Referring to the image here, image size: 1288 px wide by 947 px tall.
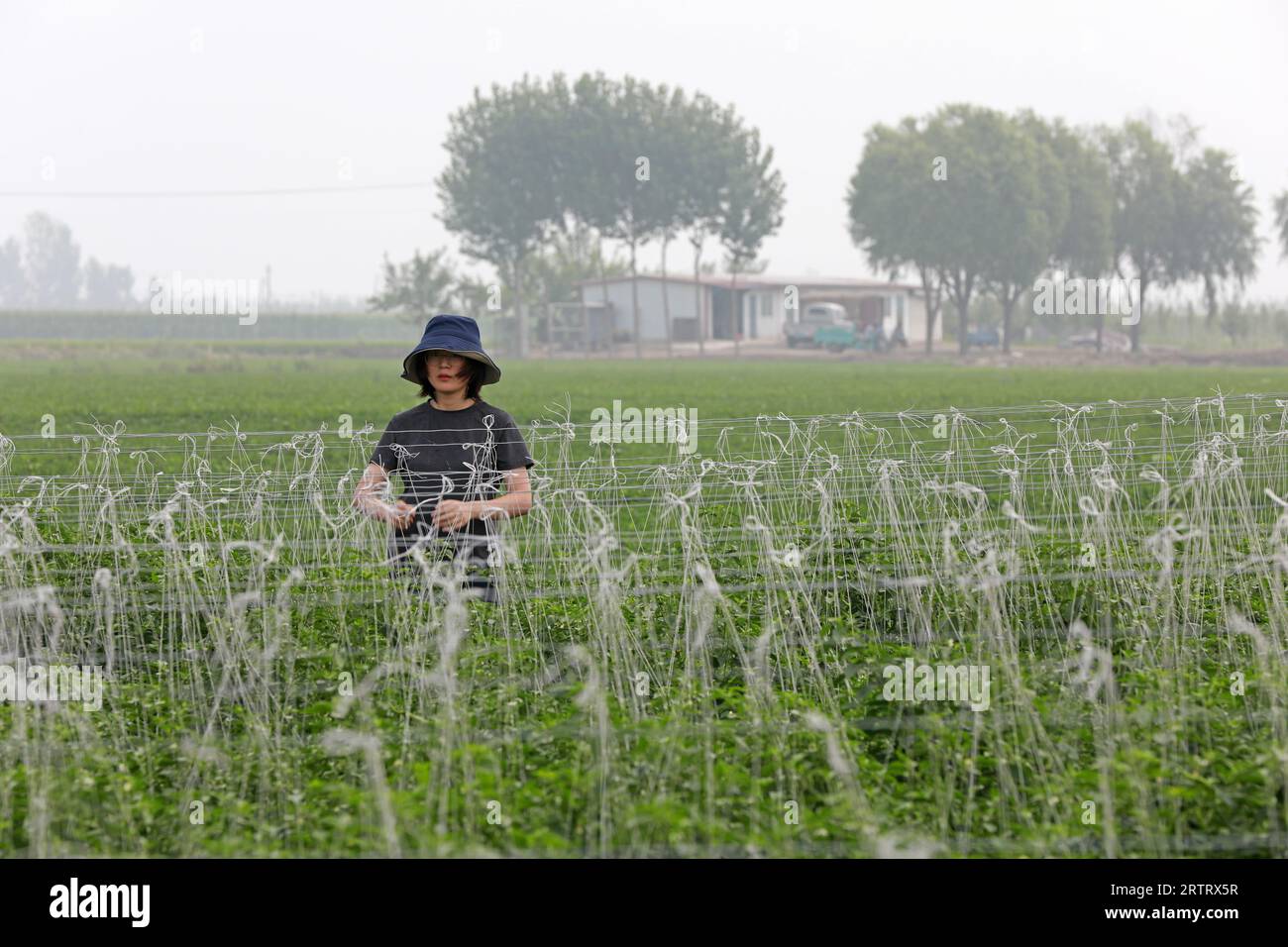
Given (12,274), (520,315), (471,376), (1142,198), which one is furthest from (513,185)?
(12,274)

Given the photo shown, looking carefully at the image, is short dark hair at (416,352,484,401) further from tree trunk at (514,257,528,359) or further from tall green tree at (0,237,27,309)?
tall green tree at (0,237,27,309)

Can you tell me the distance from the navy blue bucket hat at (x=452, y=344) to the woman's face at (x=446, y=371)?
44 millimetres

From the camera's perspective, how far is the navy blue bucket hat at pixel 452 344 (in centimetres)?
520

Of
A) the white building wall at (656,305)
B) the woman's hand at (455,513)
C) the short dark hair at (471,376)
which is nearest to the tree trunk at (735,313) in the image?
the white building wall at (656,305)

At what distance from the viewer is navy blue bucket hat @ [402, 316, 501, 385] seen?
5.20 metres

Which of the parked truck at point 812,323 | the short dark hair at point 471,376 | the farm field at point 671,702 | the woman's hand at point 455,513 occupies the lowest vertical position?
the farm field at point 671,702

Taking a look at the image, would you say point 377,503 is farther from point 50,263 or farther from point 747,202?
point 50,263

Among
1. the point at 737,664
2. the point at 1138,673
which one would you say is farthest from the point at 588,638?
the point at 1138,673

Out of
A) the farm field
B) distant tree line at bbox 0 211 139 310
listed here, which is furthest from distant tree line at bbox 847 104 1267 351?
distant tree line at bbox 0 211 139 310

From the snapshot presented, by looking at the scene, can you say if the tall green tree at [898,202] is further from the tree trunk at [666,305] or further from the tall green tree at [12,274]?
the tall green tree at [12,274]

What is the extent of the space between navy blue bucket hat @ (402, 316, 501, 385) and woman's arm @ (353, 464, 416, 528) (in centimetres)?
48

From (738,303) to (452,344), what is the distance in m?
66.9
